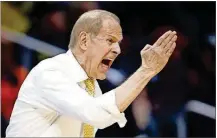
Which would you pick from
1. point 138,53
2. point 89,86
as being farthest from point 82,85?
point 138,53

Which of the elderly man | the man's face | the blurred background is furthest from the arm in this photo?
the blurred background

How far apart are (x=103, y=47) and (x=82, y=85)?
123mm

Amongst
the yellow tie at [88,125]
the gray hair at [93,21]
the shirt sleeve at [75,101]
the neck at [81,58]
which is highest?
the gray hair at [93,21]

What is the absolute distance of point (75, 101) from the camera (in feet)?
3.67

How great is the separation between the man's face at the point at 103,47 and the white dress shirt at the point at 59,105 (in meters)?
0.04

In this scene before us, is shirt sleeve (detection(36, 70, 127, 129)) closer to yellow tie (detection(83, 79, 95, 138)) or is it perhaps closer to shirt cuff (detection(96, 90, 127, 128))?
shirt cuff (detection(96, 90, 127, 128))

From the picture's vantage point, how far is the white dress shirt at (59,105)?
1111 mm

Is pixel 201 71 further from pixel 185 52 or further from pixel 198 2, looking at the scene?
pixel 198 2

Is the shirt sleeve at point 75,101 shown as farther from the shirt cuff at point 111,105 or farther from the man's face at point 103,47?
the man's face at point 103,47

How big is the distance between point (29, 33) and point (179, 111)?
873mm

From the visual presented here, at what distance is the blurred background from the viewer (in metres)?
2.45

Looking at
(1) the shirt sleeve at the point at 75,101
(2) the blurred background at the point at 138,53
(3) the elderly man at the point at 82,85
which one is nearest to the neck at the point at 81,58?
(3) the elderly man at the point at 82,85

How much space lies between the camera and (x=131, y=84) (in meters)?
1.11

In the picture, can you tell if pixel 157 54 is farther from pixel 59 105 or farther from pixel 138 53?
pixel 138 53
